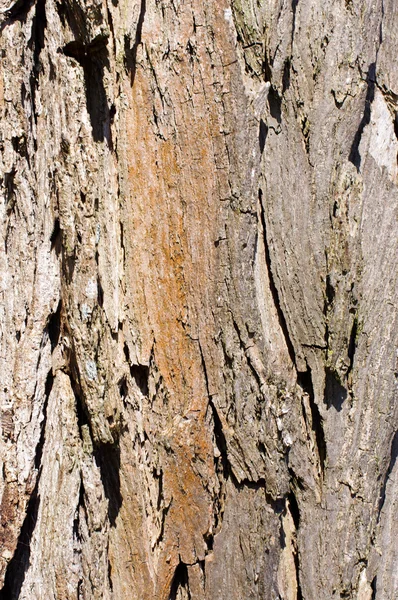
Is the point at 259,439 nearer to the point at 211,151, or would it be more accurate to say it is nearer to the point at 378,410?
the point at 378,410

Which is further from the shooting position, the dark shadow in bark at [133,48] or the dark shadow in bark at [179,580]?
the dark shadow in bark at [179,580]

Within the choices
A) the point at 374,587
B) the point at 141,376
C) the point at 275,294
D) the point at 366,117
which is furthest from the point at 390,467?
the point at 366,117

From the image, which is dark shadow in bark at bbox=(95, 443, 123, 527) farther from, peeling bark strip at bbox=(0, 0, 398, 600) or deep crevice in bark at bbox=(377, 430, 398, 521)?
deep crevice in bark at bbox=(377, 430, 398, 521)

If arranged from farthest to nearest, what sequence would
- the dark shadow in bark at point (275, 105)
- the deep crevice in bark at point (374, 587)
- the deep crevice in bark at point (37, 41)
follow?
the deep crevice in bark at point (374, 587) → the dark shadow in bark at point (275, 105) → the deep crevice in bark at point (37, 41)

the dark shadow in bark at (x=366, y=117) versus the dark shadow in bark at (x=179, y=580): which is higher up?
the dark shadow in bark at (x=366, y=117)

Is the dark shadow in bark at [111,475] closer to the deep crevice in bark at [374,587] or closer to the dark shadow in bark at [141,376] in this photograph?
the dark shadow in bark at [141,376]

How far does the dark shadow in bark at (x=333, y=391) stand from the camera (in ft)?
4.76

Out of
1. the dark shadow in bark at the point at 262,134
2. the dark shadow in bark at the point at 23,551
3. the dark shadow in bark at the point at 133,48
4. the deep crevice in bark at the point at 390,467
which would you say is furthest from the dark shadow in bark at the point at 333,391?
the dark shadow in bark at the point at 133,48

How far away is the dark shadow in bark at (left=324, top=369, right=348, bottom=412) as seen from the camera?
145 centimetres

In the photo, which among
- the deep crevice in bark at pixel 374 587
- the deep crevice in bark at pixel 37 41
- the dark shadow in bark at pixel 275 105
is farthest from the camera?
the deep crevice in bark at pixel 374 587

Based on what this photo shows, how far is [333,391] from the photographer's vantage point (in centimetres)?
146

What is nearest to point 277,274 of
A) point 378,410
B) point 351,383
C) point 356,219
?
point 356,219

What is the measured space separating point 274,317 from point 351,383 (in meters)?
0.26

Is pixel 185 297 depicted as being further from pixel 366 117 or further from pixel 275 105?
pixel 366 117
